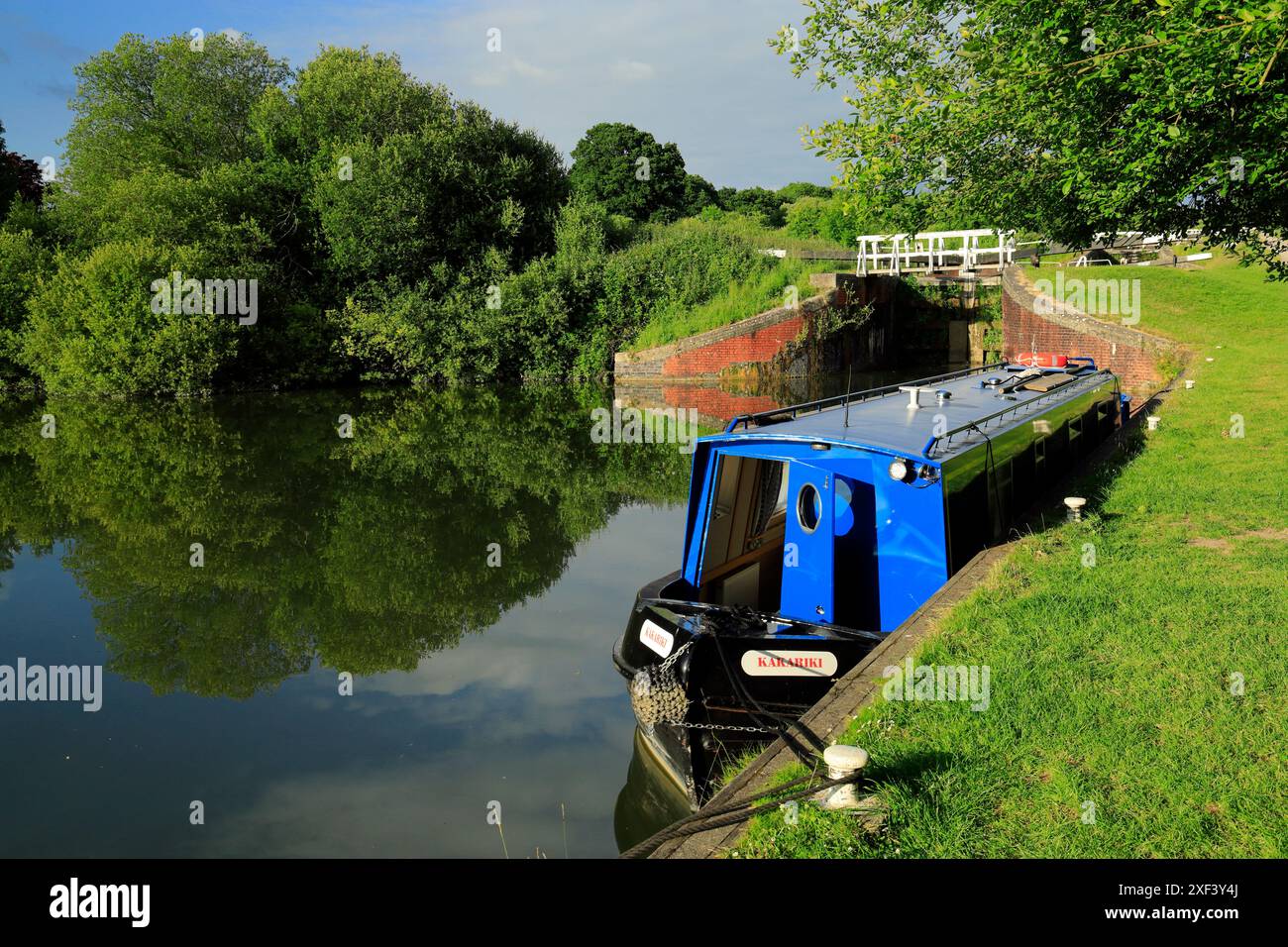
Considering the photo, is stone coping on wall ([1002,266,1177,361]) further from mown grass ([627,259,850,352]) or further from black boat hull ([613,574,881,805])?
black boat hull ([613,574,881,805])

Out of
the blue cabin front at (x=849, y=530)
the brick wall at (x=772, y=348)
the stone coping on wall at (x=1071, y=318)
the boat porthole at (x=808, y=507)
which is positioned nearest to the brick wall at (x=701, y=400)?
the brick wall at (x=772, y=348)

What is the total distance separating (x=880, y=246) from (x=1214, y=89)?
33.1 metres

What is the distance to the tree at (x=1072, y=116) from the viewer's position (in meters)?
6.74

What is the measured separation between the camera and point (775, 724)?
545cm

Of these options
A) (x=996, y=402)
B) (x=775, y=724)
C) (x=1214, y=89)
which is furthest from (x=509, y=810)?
(x=1214, y=89)

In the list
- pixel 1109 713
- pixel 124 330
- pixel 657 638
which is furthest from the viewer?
pixel 124 330

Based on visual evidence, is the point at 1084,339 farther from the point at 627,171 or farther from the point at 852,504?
the point at 627,171

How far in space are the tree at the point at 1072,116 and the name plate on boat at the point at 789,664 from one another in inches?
189

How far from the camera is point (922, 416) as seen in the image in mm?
7809

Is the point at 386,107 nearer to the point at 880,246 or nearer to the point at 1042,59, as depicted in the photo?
the point at 880,246

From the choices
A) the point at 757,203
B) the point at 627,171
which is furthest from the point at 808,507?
the point at 757,203

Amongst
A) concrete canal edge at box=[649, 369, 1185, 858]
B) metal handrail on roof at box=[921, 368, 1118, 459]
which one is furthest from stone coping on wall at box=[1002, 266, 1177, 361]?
concrete canal edge at box=[649, 369, 1185, 858]

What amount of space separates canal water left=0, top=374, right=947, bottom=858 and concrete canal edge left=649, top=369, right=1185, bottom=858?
4.43ft

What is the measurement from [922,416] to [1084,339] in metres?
16.4
